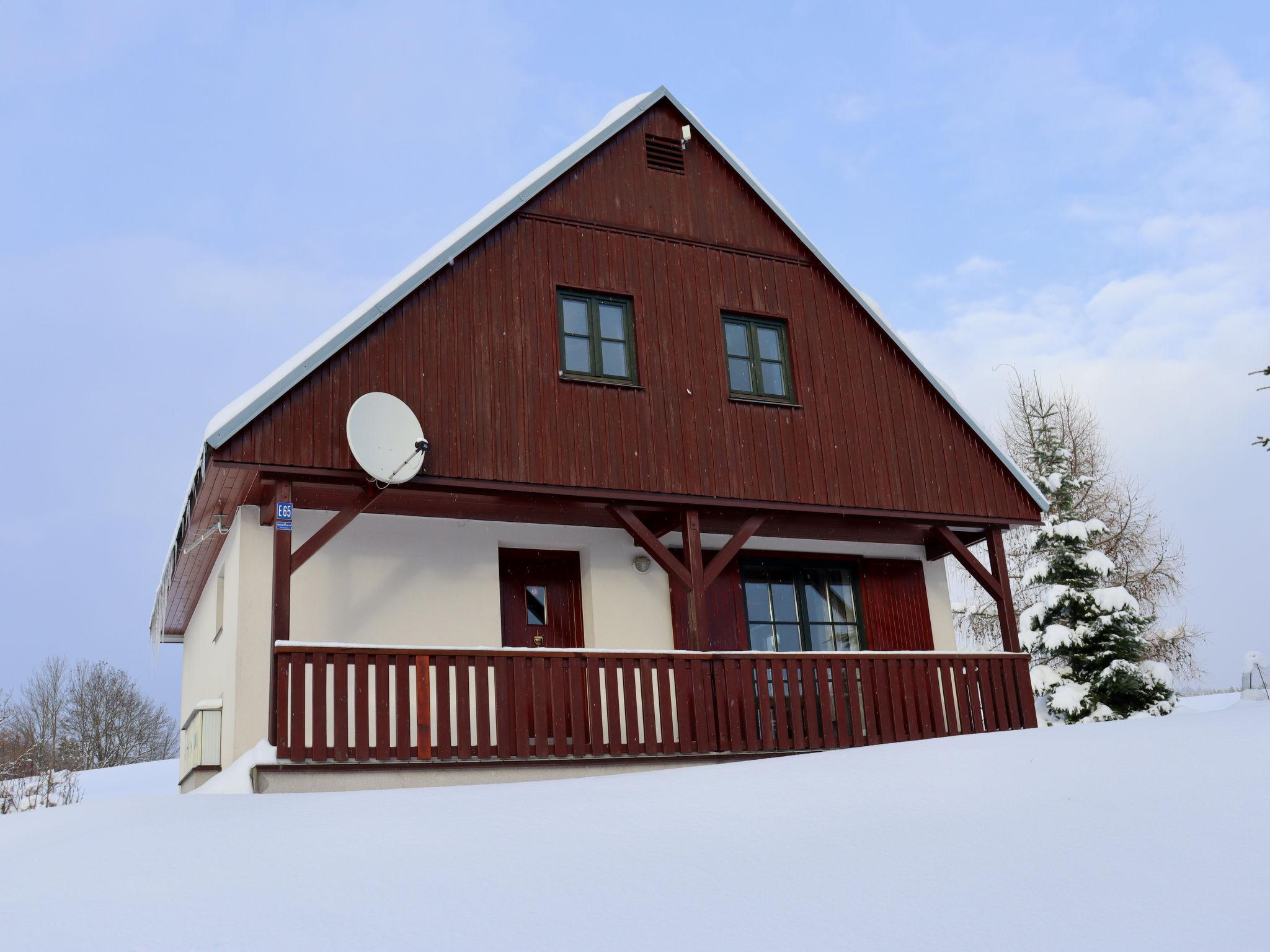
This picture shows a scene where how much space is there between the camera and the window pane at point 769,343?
42.3 ft

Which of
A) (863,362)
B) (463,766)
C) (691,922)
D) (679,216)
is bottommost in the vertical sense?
(691,922)

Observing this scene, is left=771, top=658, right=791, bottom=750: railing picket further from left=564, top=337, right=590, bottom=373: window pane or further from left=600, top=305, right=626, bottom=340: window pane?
left=600, top=305, right=626, bottom=340: window pane

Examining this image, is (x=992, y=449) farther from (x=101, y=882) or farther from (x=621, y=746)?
(x=101, y=882)

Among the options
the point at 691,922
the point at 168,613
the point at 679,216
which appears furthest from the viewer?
the point at 168,613

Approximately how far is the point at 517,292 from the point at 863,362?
13.6ft

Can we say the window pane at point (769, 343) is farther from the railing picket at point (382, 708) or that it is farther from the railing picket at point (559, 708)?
the railing picket at point (382, 708)

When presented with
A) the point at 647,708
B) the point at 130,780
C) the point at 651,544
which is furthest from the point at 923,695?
the point at 130,780

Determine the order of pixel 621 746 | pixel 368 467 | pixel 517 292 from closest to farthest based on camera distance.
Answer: pixel 368 467, pixel 621 746, pixel 517 292

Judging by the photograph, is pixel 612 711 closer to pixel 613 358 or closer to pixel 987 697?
pixel 613 358

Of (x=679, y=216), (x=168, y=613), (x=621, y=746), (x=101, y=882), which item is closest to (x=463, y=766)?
(x=621, y=746)

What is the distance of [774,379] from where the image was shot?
12.8 metres

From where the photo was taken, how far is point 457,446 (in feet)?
34.7

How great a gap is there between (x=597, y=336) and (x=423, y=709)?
4.33 m

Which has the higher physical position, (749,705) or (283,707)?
(283,707)
